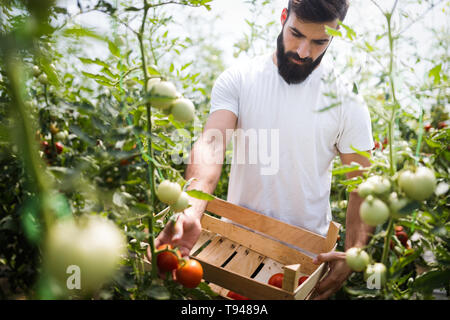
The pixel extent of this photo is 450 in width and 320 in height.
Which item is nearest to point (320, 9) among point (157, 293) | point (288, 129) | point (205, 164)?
point (288, 129)

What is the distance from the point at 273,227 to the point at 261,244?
9 cm

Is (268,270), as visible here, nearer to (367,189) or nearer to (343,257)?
(343,257)

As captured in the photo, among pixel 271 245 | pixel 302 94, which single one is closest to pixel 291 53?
pixel 302 94

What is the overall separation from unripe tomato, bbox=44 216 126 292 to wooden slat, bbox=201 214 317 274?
2.66 feet

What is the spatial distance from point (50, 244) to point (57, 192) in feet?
0.28

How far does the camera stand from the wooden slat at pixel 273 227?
3.78ft

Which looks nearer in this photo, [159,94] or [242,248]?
[159,94]

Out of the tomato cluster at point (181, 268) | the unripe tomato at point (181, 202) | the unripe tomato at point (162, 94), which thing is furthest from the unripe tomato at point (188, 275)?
the unripe tomato at point (162, 94)

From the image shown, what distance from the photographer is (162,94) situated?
62cm

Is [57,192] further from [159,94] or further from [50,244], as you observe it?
[159,94]

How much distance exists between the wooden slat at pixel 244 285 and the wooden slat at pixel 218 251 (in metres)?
0.30

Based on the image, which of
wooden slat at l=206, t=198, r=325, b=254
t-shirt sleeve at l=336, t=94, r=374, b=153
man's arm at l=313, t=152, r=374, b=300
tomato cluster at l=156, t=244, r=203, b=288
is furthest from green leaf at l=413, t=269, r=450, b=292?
t-shirt sleeve at l=336, t=94, r=374, b=153

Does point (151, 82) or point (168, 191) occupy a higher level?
point (151, 82)

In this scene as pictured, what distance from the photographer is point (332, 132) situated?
156cm
